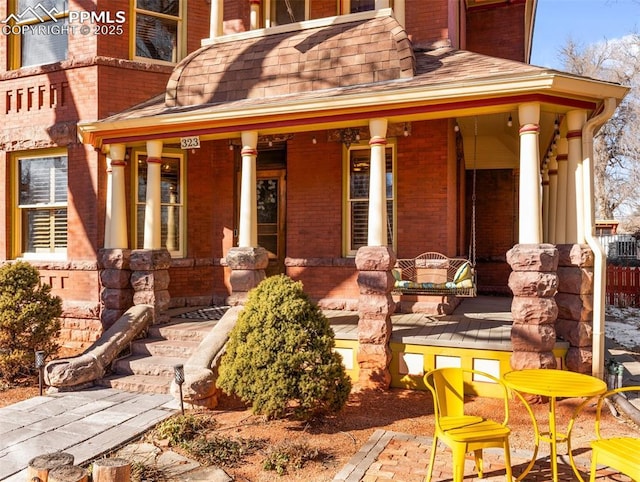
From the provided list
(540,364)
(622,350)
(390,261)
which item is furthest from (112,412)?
(622,350)

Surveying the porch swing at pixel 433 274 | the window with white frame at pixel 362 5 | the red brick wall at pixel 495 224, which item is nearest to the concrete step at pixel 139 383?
the porch swing at pixel 433 274

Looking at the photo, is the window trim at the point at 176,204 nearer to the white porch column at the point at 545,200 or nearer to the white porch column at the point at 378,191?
the white porch column at the point at 378,191

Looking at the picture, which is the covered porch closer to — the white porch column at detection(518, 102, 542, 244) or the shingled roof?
the white porch column at detection(518, 102, 542, 244)

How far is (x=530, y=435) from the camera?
4.98 metres

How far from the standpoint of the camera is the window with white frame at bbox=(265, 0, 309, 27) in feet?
32.1

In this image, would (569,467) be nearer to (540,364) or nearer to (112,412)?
(540,364)

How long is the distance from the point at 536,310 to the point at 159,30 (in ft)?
28.4

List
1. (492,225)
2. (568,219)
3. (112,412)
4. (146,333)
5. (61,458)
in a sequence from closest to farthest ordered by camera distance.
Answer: (61,458), (112,412), (568,219), (146,333), (492,225)

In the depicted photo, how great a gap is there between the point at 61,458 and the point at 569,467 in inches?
161

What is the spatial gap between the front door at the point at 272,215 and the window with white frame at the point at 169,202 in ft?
5.13

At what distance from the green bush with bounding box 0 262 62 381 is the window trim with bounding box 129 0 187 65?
15.4 ft

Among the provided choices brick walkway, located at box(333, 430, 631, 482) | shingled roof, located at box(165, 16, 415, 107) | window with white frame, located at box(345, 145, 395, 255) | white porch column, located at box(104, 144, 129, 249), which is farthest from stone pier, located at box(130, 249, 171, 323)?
brick walkway, located at box(333, 430, 631, 482)

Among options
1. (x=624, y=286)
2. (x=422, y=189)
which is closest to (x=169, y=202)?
(x=422, y=189)

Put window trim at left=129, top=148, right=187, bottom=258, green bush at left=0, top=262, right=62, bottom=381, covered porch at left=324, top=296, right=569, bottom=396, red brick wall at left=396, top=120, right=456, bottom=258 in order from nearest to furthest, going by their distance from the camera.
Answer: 1. covered porch at left=324, top=296, right=569, bottom=396
2. green bush at left=0, top=262, right=62, bottom=381
3. red brick wall at left=396, top=120, right=456, bottom=258
4. window trim at left=129, top=148, right=187, bottom=258
